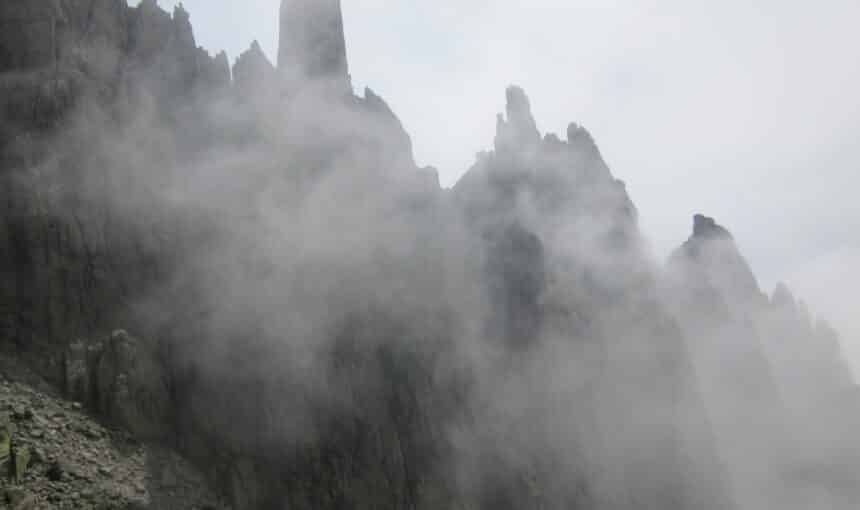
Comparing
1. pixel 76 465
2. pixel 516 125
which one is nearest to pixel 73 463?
pixel 76 465

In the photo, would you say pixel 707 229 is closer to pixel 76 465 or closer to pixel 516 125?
pixel 516 125

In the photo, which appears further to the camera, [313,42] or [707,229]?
[707,229]

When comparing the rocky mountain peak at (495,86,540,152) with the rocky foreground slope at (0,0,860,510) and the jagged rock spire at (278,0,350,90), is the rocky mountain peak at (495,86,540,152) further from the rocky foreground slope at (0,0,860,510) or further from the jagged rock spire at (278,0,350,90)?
the jagged rock spire at (278,0,350,90)

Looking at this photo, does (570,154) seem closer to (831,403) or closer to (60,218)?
(60,218)

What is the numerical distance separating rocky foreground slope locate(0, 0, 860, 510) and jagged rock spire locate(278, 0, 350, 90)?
219mm

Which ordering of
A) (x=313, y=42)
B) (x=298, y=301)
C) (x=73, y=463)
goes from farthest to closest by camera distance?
(x=313, y=42) < (x=298, y=301) < (x=73, y=463)

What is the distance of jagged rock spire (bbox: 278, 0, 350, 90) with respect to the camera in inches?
2689

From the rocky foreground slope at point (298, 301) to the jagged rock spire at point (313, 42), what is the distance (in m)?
0.22


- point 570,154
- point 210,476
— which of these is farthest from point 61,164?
point 570,154

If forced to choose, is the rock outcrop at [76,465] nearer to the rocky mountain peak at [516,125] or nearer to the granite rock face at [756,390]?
the rocky mountain peak at [516,125]

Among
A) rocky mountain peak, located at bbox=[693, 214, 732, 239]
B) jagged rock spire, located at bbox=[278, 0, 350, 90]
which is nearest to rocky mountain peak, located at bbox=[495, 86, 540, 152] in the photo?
jagged rock spire, located at bbox=[278, 0, 350, 90]

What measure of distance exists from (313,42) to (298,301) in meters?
28.1

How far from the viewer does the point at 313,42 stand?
69.8 m

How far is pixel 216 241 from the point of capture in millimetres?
55438
